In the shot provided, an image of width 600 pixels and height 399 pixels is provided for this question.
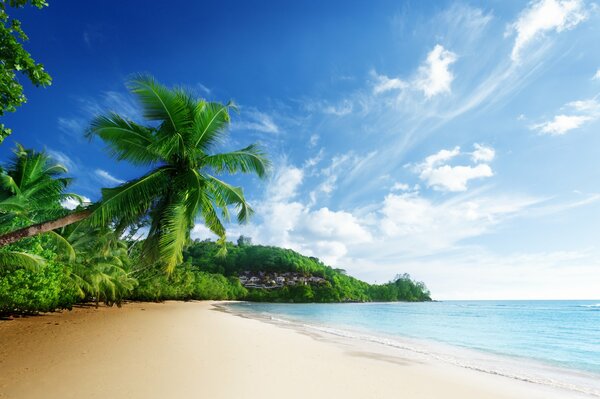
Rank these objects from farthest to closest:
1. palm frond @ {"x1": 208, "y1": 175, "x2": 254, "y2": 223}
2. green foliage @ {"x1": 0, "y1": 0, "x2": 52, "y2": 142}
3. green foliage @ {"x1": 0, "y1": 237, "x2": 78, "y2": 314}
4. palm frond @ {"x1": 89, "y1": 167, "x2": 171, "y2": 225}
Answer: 1. green foliage @ {"x1": 0, "y1": 237, "x2": 78, "y2": 314}
2. palm frond @ {"x1": 208, "y1": 175, "x2": 254, "y2": 223}
3. palm frond @ {"x1": 89, "y1": 167, "x2": 171, "y2": 225}
4. green foliage @ {"x1": 0, "y1": 0, "x2": 52, "y2": 142}

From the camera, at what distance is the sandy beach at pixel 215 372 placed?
18.7 feet

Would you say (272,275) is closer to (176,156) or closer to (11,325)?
(11,325)

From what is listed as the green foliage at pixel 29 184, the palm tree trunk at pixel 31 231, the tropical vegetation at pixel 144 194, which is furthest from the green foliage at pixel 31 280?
the palm tree trunk at pixel 31 231

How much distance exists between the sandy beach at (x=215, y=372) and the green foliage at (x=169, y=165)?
7.81 ft

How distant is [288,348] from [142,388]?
18.8ft

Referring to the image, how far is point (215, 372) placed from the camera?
6.96m

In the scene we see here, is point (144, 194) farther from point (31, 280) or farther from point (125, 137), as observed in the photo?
point (31, 280)

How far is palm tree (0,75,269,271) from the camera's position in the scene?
24.5ft

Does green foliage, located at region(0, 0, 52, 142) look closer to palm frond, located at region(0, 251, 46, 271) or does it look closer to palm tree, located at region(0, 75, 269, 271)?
palm tree, located at region(0, 75, 269, 271)

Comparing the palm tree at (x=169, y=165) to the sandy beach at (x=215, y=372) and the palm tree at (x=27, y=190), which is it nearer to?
the sandy beach at (x=215, y=372)

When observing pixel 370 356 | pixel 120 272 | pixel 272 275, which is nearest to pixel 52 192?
pixel 370 356

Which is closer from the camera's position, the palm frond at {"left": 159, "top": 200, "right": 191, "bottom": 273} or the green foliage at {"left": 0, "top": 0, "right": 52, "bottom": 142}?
the green foliage at {"left": 0, "top": 0, "right": 52, "bottom": 142}

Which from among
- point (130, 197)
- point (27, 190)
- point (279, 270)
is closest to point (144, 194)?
point (130, 197)

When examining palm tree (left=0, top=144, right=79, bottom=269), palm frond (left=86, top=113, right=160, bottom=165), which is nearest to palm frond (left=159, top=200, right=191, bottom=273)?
palm frond (left=86, top=113, right=160, bottom=165)
